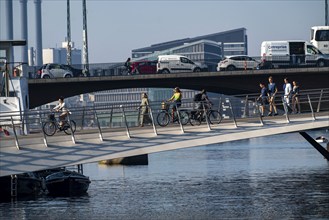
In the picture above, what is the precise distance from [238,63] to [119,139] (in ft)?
169

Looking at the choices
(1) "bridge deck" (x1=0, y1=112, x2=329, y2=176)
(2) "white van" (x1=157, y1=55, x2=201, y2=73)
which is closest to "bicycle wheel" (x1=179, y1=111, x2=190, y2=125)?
(1) "bridge deck" (x1=0, y1=112, x2=329, y2=176)

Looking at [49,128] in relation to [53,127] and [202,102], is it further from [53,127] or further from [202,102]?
[202,102]

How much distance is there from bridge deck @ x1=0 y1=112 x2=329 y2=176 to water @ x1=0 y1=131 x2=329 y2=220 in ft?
15.9

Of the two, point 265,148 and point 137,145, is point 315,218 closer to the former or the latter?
point 137,145

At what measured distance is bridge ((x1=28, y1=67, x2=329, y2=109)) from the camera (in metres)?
90.5

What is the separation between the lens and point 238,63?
9638cm

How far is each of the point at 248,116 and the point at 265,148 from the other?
243 feet

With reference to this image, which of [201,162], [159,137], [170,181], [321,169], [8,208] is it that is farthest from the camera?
[201,162]

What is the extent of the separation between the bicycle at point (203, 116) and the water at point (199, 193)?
442cm

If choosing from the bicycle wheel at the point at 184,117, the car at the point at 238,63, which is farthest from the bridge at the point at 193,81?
the bicycle wheel at the point at 184,117

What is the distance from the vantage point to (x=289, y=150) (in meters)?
116

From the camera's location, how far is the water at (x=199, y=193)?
53.5 metres

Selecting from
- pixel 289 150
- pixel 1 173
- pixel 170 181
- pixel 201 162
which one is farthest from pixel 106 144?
pixel 289 150

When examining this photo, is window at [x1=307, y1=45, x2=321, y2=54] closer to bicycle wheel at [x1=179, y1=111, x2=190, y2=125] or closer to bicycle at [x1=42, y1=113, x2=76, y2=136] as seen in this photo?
bicycle wheel at [x1=179, y1=111, x2=190, y2=125]
